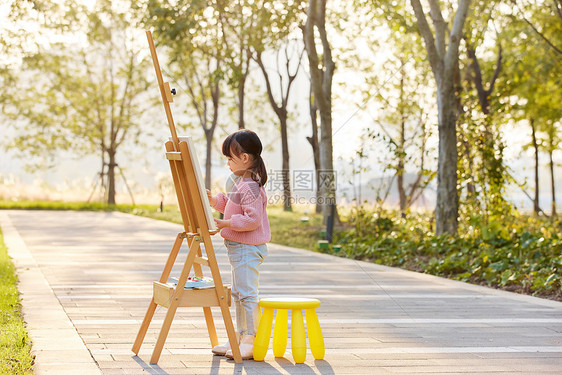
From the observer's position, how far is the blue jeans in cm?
484

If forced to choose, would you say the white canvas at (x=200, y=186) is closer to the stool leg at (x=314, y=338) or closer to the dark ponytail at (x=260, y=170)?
the dark ponytail at (x=260, y=170)

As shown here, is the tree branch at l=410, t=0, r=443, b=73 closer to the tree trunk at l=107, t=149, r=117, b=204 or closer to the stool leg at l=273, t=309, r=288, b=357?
the stool leg at l=273, t=309, r=288, b=357

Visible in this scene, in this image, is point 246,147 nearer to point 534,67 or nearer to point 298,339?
point 298,339

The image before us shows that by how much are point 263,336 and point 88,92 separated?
25677 mm

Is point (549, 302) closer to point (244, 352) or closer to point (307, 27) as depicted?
point (244, 352)

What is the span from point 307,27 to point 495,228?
6.16 metres

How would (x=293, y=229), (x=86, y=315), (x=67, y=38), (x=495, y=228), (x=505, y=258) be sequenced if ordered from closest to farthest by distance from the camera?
1. (x=86, y=315)
2. (x=505, y=258)
3. (x=495, y=228)
4. (x=293, y=229)
5. (x=67, y=38)

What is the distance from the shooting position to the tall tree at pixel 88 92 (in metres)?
28.9

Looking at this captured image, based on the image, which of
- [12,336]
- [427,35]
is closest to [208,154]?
[427,35]

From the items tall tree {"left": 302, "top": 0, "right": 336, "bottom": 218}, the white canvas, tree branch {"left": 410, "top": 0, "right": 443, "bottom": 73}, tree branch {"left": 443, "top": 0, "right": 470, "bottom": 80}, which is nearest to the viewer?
the white canvas

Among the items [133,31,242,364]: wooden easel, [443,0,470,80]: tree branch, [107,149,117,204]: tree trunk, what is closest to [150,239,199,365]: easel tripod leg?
[133,31,242,364]: wooden easel

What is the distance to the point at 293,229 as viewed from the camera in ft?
53.3

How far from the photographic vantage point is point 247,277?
15.9ft

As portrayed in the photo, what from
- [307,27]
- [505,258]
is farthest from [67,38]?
[505,258]
